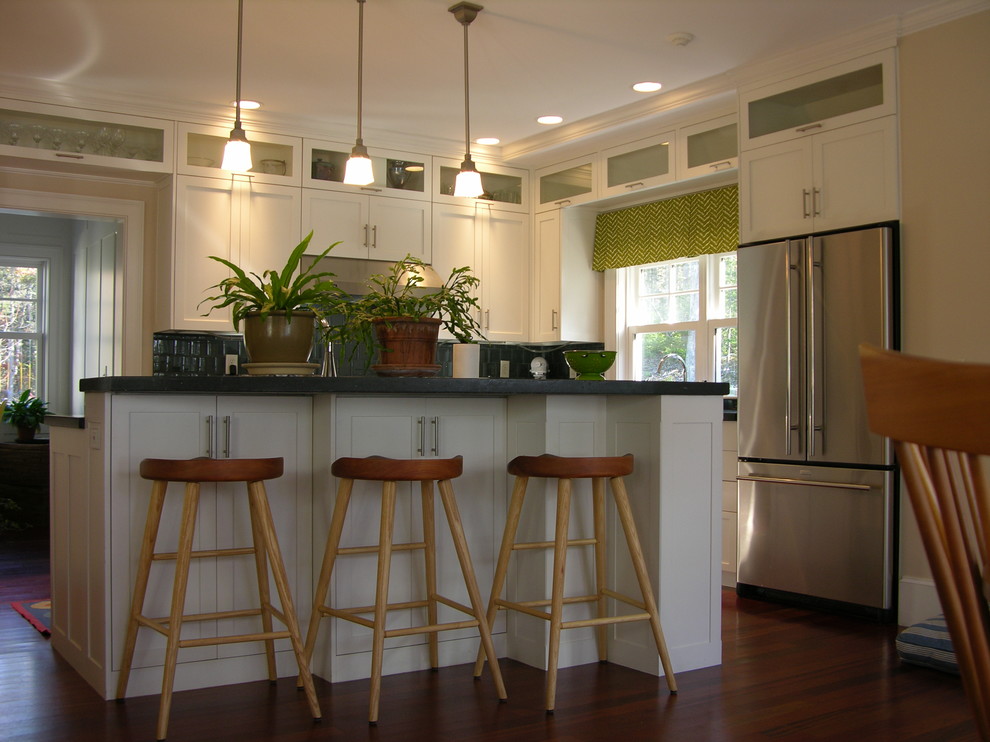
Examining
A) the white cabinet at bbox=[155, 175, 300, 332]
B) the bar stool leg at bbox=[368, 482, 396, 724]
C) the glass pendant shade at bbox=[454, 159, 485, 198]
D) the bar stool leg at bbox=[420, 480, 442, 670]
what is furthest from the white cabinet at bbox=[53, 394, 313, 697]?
the white cabinet at bbox=[155, 175, 300, 332]

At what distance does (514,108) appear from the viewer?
5414mm

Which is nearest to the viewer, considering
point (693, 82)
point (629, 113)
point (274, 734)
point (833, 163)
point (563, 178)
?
point (274, 734)

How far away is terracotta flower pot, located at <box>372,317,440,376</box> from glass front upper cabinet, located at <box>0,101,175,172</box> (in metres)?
2.71

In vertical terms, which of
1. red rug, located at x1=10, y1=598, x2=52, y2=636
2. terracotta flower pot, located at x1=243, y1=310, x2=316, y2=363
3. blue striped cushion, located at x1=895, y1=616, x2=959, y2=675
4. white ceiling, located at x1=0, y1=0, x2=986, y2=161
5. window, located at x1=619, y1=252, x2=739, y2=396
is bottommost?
red rug, located at x1=10, y1=598, x2=52, y2=636

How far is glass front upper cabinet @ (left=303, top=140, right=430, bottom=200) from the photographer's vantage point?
223 inches

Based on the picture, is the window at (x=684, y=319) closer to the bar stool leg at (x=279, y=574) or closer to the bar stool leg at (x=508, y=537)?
the bar stool leg at (x=508, y=537)

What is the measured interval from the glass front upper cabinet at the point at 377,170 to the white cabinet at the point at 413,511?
110 inches

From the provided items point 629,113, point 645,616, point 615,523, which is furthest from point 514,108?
point 645,616

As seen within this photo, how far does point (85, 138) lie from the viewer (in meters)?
5.06

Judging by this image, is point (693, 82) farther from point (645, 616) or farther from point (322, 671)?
point (322, 671)

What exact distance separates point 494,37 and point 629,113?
132cm

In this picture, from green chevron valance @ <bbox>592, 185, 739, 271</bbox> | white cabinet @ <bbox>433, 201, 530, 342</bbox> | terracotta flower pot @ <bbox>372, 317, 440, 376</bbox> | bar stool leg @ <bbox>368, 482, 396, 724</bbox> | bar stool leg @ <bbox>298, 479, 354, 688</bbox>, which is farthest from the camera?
white cabinet @ <bbox>433, 201, 530, 342</bbox>

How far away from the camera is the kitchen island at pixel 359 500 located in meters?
2.77

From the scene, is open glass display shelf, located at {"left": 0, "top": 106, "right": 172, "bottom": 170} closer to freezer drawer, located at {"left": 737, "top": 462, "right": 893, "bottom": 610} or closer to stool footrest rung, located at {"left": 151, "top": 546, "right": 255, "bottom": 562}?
stool footrest rung, located at {"left": 151, "top": 546, "right": 255, "bottom": 562}
